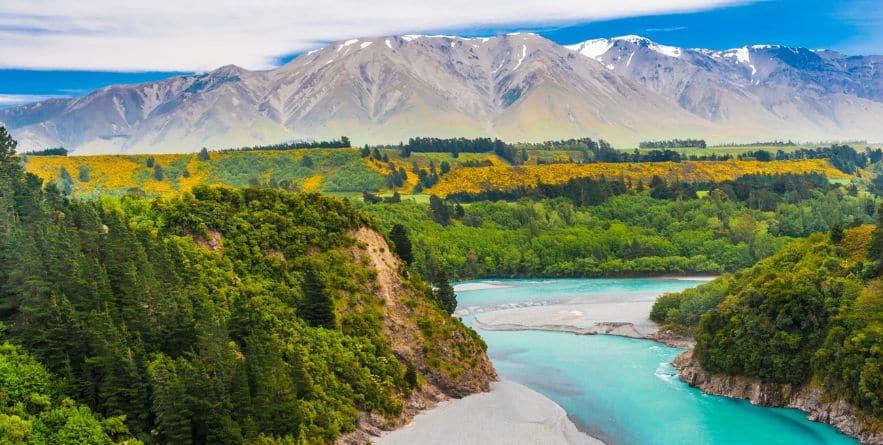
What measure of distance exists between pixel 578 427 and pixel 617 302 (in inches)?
2228

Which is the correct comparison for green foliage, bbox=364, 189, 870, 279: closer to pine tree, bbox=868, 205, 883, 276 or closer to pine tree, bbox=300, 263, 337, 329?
pine tree, bbox=868, 205, 883, 276

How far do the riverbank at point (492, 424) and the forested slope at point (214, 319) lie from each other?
189 centimetres

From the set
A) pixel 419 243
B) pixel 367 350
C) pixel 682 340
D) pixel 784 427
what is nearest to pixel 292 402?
pixel 367 350

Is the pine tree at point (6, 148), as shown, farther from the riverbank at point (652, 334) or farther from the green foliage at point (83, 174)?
the green foliage at point (83, 174)

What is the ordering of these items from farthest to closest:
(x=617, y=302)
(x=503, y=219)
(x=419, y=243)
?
(x=503, y=219) → (x=419, y=243) → (x=617, y=302)

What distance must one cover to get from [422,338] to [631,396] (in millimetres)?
16824

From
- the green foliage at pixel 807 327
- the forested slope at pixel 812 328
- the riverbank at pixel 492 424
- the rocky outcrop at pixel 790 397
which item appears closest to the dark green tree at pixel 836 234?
the forested slope at pixel 812 328

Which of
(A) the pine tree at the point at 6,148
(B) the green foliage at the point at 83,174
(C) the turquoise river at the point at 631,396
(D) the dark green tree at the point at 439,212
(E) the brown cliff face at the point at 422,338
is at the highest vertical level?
(A) the pine tree at the point at 6,148

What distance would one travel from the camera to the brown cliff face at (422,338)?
63.1m

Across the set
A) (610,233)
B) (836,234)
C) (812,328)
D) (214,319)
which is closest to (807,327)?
(812,328)

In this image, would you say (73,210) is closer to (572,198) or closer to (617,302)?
(617,302)

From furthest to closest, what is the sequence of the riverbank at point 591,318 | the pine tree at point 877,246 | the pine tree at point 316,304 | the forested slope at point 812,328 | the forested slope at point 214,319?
the riverbank at point 591,318 → the pine tree at point 877,246 → the pine tree at point 316,304 → the forested slope at point 812,328 → the forested slope at point 214,319

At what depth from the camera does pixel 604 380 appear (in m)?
74.2

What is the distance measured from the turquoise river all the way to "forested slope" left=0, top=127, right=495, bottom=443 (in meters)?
7.83
